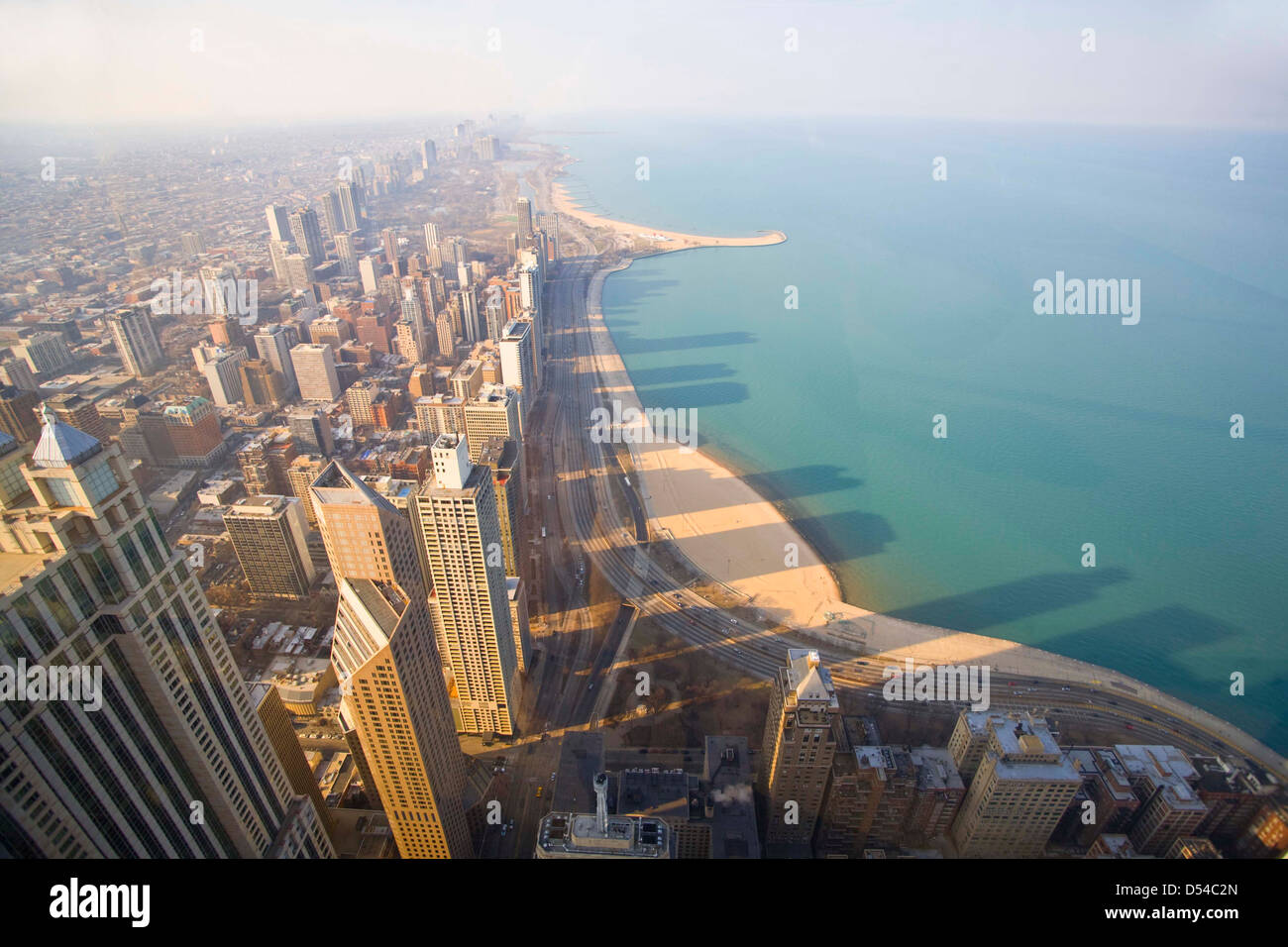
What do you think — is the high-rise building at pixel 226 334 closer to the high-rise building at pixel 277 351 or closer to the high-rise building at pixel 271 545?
the high-rise building at pixel 277 351

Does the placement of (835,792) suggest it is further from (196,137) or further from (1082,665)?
(196,137)

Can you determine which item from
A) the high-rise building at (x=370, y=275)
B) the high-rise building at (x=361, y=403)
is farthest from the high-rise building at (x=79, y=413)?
the high-rise building at (x=370, y=275)

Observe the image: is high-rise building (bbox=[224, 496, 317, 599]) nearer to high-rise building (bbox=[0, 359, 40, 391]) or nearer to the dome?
the dome

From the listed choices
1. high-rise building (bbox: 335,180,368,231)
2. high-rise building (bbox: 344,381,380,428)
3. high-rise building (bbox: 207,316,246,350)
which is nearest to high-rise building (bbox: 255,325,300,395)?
high-rise building (bbox: 207,316,246,350)

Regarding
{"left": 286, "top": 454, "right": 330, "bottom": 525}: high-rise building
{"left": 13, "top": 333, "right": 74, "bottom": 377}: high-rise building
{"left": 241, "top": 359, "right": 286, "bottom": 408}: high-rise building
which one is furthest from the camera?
{"left": 241, "top": 359, "right": 286, "bottom": 408}: high-rise building

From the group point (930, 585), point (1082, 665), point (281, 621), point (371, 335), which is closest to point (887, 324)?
point (930, 585)

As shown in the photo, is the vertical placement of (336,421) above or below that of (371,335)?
below
